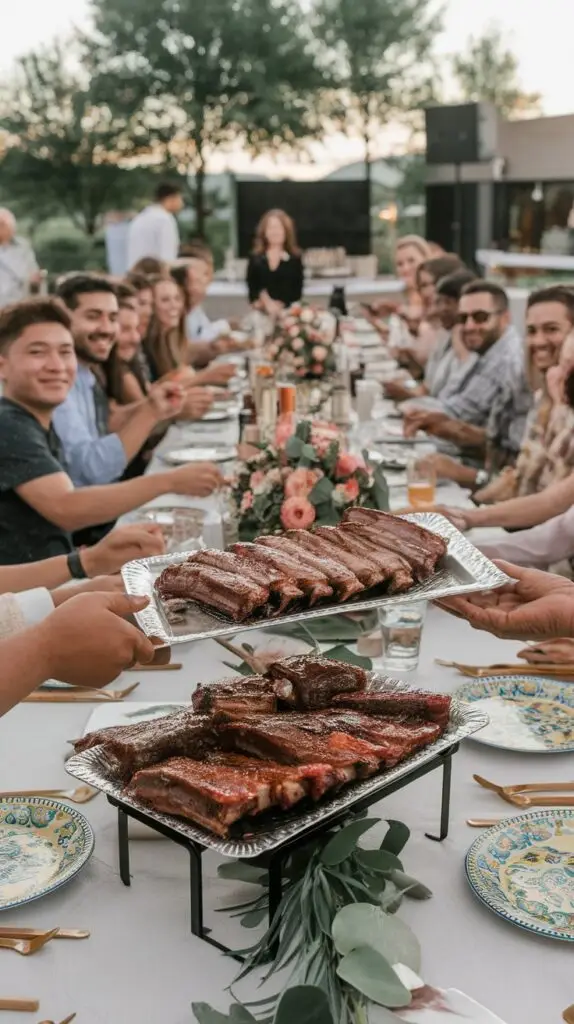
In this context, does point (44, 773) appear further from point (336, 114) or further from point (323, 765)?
point (336, 114)

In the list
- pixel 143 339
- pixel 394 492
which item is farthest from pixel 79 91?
pixel 394 492

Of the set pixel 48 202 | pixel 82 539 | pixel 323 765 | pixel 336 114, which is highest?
pixel 336 114

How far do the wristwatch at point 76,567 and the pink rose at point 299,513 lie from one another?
1.37 ft

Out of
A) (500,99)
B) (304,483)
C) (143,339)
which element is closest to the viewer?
(304,483)

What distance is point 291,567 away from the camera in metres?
1.50

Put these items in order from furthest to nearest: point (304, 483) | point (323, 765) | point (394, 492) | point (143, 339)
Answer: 1. point (143, 339)
2. point (394, 492)
3. point (304, 483)
4. point (323, 765)

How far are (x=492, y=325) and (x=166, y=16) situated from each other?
1277 cm

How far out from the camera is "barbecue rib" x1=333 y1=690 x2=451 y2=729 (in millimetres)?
1363

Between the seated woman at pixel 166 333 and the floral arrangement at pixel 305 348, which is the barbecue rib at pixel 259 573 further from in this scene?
the seated woman at pixel 166 333

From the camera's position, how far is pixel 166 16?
1552 cm

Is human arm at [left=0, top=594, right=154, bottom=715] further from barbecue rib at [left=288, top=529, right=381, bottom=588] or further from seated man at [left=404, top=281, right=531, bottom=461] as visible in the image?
seated man at [left=404, top=281, right=531, bottom=461]

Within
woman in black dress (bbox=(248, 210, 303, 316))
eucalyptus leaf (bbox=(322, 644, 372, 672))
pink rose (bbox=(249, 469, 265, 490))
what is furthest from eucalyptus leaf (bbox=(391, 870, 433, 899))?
woman in black dress (bbox=(248, 210, 303, 316))

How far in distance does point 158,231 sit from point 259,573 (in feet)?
27.7

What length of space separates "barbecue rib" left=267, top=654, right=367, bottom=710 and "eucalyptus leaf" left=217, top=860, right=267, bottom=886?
0.23m
